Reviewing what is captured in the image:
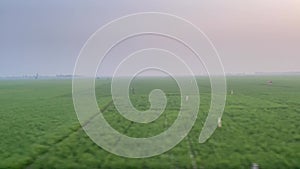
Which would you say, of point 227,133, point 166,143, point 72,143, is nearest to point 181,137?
point 166,143

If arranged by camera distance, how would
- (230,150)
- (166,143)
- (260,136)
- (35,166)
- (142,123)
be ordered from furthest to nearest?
(142,123) < (260,136) < (166,143) < (230,150) < (35,166)

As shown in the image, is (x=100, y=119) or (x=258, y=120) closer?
(x=258, y=120)

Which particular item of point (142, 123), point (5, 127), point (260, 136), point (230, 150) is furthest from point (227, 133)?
point (5, 127)

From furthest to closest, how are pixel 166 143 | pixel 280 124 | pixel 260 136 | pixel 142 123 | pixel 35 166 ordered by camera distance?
pixel 142 123
pixel 280 124
pixel 260 136
pixel 166 143
pixel 35 166

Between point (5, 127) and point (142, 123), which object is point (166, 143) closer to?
point (142, 123)

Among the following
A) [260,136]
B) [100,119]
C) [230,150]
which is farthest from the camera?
[100,119]

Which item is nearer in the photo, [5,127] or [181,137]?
[181,137]

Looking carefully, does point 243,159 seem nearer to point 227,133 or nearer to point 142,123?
point 227,133

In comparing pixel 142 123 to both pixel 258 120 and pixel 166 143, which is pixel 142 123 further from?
pixel 258 120

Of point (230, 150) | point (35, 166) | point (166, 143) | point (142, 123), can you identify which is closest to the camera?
point (35, 166)
